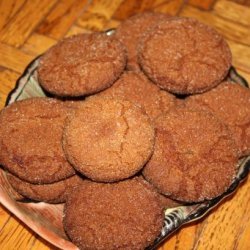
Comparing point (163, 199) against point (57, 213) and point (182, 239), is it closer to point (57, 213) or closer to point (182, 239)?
point (182, 239)

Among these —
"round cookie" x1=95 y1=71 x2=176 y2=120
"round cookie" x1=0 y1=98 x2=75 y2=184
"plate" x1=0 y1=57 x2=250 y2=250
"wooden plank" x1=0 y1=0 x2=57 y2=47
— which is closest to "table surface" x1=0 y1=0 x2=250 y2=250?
"wooden plank" x1=0 y1=0 x2=57 y2=47

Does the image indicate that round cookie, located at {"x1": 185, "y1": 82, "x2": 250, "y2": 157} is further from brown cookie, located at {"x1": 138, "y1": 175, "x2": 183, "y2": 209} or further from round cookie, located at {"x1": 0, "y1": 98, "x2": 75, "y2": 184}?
round cookie, located at {"x1": 0, "y1": 98, "x2": 75, "y2": 184}

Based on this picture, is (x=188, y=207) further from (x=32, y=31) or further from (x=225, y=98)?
(x=32, y=31)

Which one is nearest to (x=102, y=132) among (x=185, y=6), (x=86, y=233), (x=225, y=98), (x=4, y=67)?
(x=86, y=233)

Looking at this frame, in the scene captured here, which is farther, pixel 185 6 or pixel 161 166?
pixel 185 6

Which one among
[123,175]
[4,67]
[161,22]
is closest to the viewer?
[123,175]

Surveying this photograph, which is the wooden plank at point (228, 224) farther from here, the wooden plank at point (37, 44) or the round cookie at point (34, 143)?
the wooden plank at point (37, 44)
